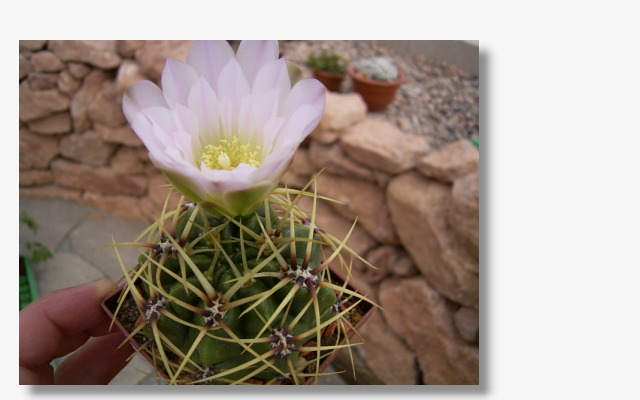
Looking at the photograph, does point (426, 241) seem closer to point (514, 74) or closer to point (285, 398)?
point (514, 74)

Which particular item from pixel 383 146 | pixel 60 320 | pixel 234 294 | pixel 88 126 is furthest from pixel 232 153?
pixel 88 126

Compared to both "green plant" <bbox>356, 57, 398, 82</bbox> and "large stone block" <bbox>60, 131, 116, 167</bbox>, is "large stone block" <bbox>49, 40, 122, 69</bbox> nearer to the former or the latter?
"large stone block" <bbox>60, 131, 116, 167</bbox>

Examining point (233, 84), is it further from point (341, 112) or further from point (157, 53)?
point (157, 53)

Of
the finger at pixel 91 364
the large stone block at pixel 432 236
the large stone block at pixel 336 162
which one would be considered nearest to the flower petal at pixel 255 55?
the finger at pixel 91 364

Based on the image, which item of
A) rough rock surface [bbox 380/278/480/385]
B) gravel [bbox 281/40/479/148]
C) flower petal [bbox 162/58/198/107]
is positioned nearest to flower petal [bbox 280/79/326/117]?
flower petal [bbox 162/58/198/107]

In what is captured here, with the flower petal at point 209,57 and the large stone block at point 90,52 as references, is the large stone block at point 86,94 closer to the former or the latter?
the large stone block at point 90,52

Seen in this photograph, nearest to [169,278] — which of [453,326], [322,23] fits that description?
[322,23]
